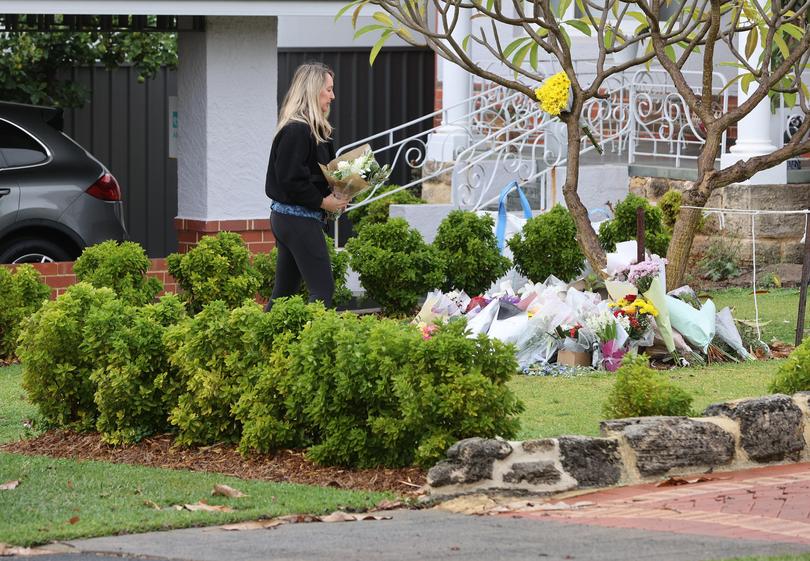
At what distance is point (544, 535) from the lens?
5.13 m

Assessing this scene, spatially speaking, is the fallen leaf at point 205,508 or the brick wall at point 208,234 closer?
the fallen leaf at point 205,508

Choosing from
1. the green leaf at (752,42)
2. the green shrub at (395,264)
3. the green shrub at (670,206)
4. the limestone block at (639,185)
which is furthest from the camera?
the limestone block at (639,185)

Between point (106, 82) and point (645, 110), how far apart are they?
5888 mm

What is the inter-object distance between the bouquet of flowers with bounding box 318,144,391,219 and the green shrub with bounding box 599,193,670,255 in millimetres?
3085

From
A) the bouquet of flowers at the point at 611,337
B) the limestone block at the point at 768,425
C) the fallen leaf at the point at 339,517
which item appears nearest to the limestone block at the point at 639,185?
the bouquet of flowers at the point at 611,337

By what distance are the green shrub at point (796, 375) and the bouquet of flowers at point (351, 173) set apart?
2.61 meters

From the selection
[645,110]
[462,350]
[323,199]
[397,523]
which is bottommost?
[397,523]

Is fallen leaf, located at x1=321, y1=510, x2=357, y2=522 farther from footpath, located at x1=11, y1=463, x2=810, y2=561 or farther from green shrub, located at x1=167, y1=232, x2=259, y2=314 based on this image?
green shrub, located at x1=167, y1=232, x2=259, y2=314

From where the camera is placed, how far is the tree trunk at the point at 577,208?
31.4 feet

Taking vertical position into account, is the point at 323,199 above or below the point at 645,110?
below

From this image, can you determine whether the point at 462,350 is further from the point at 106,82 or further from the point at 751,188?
the point at 106,82

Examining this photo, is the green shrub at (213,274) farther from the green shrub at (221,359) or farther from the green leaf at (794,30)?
the green leaf at (794,30)

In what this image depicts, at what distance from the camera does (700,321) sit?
927 cm

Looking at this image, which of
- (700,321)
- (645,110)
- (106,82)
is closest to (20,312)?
(700,321)
